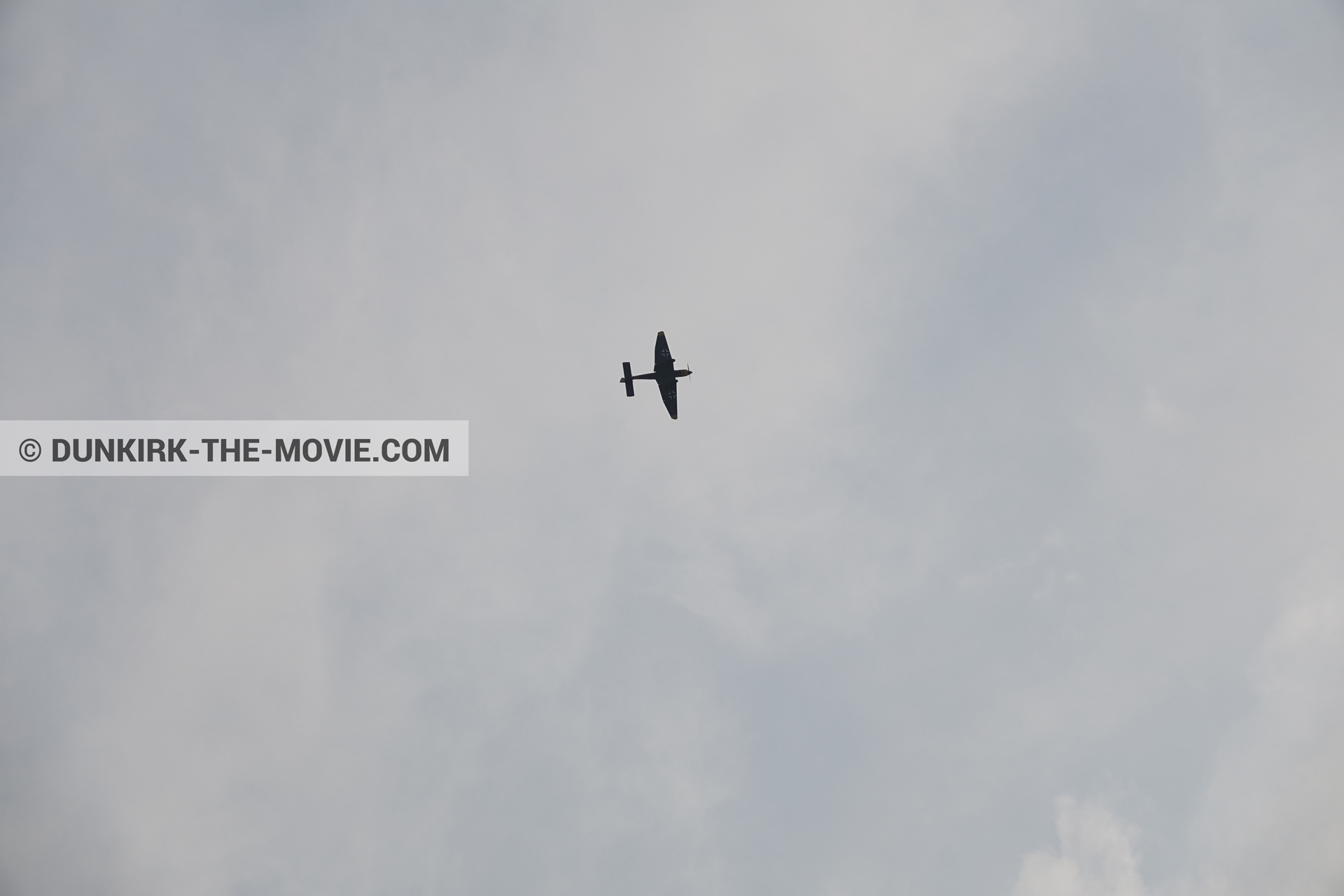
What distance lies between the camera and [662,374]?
108 meters

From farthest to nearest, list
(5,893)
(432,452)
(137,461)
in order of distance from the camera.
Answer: (5,893) < (432,452) < (137,461)

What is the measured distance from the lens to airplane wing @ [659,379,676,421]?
109625mm

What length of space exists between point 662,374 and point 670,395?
3687 millimetres

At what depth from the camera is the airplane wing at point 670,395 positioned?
360 feet

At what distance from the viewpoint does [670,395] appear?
110125mm

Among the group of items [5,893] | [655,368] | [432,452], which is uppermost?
[655,368]

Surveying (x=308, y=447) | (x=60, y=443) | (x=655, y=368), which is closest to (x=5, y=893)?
(x=60, y=443)

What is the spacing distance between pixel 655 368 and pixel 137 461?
7708cm

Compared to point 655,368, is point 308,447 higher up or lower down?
lower down

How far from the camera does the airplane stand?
107562 mm

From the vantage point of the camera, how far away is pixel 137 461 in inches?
4190

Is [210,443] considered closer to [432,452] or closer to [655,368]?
[432,452]

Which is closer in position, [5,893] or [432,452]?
[432,452]

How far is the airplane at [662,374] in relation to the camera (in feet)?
353
